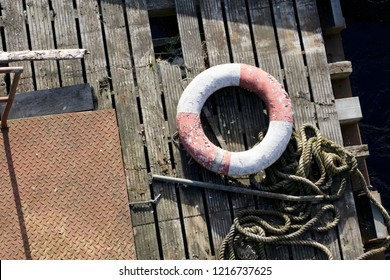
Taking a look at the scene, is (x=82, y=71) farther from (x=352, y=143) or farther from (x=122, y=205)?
(x=352, y=143)

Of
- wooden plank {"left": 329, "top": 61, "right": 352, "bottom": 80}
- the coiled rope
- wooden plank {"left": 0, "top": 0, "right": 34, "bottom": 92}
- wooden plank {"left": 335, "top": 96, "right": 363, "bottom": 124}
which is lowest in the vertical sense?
the coiled rope

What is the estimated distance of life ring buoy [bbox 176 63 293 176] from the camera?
5.71m

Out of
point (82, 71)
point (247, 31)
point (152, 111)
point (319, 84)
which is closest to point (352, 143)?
point (319, 84)

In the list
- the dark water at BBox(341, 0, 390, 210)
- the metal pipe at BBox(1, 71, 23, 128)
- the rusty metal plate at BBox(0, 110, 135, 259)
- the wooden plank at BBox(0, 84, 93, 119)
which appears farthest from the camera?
the dark water at BBox(341, 0, 390, 210)

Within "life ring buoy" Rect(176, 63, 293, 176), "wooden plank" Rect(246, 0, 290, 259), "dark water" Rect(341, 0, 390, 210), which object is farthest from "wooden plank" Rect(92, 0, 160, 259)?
"dark water" Rect(341, 0, 390, 210)

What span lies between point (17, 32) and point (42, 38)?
0.76ft

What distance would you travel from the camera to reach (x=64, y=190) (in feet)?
19.0

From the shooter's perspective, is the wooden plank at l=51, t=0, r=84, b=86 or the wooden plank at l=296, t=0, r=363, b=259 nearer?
the wooden plank at l=296, t=0, r=363, b=259

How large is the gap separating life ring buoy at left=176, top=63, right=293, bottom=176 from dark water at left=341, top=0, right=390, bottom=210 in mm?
1893

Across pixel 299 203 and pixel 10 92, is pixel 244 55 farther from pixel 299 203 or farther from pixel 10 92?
pixel 10 92

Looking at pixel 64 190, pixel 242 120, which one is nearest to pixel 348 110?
pixel 242 120

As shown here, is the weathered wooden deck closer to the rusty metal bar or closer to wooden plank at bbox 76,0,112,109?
wooden plank at bbox 76,0,112,109

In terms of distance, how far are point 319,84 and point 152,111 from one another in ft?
5.01

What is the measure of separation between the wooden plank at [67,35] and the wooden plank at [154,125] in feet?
1.66
